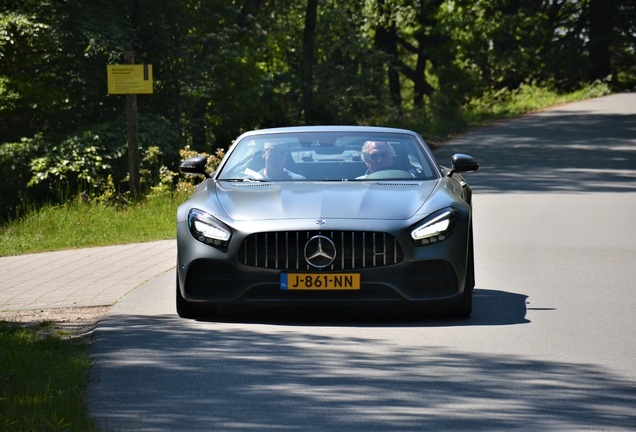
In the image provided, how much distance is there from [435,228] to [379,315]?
93cm

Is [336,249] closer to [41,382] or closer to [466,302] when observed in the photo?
[466,302]

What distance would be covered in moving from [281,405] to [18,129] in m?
20.4

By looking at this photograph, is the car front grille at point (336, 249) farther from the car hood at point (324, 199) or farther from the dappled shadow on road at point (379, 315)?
the dappled shadow on road at point (379, 315)

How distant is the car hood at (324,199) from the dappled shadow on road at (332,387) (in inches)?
34.2

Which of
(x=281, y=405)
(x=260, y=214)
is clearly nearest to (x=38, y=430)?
(x=281, y=405)

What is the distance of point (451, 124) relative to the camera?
1363 inches

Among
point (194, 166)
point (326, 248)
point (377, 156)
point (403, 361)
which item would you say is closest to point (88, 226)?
point (194, 166)

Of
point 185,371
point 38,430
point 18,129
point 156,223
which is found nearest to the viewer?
point 38,430

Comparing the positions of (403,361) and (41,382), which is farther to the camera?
(403,361)

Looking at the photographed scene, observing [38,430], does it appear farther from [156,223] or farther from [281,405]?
[156,223]

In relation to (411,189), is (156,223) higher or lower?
lower

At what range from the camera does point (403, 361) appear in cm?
671

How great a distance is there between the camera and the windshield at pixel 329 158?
912 centimetres

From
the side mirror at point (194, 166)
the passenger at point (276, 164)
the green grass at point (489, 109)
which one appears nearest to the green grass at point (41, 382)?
the side mirror at point (194, 166)
